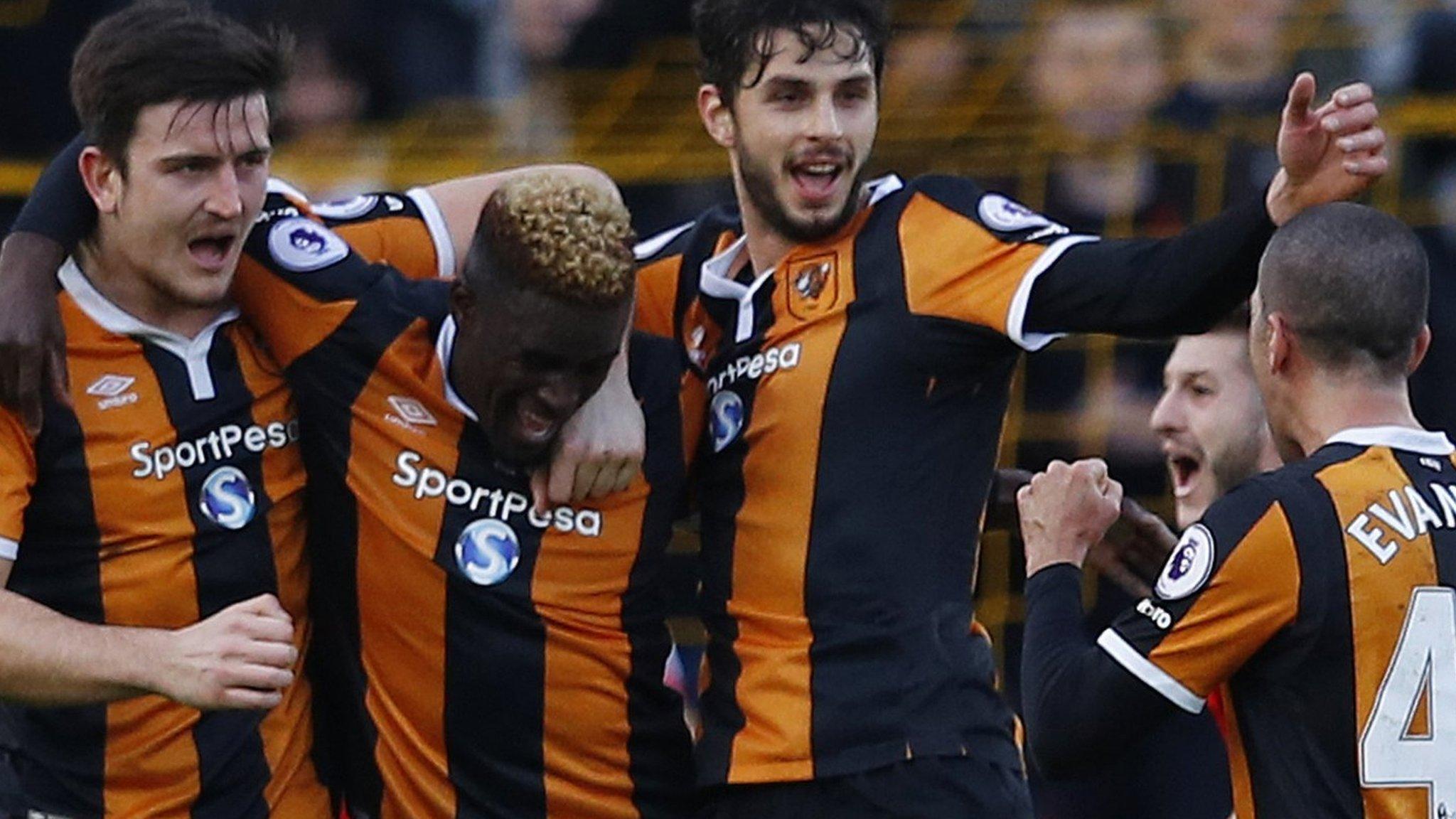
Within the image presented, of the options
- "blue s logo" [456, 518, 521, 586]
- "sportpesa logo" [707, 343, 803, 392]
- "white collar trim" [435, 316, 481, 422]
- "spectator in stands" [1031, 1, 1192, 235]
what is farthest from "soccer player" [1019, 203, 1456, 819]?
"spectator in stands" [1031, 1, 1192, 235]

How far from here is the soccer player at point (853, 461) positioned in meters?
4.69

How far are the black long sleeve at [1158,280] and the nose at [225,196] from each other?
1380 millimetres

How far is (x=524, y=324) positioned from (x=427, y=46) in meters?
4.72

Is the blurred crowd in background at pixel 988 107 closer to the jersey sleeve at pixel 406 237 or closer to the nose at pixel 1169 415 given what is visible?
the nose at pixel 1169 415

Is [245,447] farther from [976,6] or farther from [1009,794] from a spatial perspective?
[976,6]

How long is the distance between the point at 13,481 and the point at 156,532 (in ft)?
0.89

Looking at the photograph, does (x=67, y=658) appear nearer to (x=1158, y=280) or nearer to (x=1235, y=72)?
(x=1158, y=280)

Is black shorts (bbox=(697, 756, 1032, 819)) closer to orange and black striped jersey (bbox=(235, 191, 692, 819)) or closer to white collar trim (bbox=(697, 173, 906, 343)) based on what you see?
orange and black striped jersey (bbox=(235, 191, 692, 819))

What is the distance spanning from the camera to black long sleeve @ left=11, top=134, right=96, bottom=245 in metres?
4.78

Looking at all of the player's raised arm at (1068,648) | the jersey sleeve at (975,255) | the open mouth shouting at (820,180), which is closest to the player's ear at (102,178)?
the open mouth shouting at (820,180)

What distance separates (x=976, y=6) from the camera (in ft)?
30.1

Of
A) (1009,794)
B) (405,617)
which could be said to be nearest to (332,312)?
(405,617)

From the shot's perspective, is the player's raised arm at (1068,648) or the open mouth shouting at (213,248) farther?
the open mouth shouting at (213,248)

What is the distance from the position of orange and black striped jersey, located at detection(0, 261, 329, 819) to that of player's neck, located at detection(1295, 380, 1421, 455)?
1.80 m
